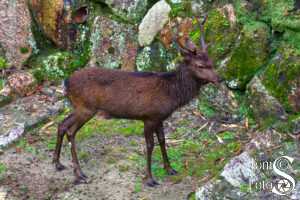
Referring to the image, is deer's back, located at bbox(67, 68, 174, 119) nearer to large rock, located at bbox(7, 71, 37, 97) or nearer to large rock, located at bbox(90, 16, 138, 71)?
large rock, located at bbox(90, 16, 138, 71)

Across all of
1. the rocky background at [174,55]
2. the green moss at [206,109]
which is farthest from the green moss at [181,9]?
the green moss at [206,109]

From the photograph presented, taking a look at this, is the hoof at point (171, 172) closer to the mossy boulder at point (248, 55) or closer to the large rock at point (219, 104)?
the large rock at point (219, 104)

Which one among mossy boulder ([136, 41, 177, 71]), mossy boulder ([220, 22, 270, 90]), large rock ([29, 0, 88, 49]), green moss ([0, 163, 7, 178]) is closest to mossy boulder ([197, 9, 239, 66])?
mossy boulder ([220, 22, 270, 90])

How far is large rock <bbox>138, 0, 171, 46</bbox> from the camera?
1034 centimetres

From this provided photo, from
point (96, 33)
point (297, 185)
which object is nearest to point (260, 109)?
point (297, 185)

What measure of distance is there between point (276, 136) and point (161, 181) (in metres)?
1.70

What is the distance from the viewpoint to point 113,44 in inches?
423

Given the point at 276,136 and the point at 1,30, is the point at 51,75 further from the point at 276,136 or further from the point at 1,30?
the point at 276,136

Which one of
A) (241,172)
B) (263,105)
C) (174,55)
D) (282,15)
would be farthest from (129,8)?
(241,172)

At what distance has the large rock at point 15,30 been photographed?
10945 millimetres

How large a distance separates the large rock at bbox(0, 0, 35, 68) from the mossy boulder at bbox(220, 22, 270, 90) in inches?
154

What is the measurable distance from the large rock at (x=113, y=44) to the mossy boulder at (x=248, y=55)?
1894mm

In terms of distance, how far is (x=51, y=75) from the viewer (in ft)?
35.9

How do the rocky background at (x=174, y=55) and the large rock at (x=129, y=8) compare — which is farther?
the large rock at (x=129, y=8)
